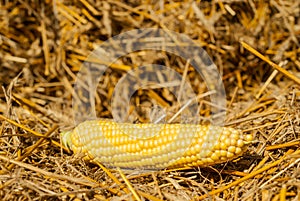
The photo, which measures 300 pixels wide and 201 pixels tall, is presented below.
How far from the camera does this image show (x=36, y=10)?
12.4 feet

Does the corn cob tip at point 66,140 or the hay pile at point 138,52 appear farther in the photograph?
the hay pile at point 138,52

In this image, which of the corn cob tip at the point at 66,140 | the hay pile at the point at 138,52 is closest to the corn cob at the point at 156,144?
the corn cob tip at the point at 66,140

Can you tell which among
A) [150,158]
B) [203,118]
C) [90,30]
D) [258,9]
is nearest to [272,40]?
[258,9]

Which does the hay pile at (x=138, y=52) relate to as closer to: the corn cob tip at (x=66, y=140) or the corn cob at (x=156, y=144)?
the corn cob tip at (x=66, y=140)

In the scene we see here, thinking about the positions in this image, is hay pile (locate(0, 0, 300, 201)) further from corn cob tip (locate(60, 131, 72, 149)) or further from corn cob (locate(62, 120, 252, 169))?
corn cob (locate(62, 120, 252, 169))

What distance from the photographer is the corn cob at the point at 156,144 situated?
7.77 ft

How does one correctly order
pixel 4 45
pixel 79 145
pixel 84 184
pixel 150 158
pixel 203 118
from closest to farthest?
pixel 84 184
pixel 150 158
pixel 79 145
pixel 203 118
pixel 4 45

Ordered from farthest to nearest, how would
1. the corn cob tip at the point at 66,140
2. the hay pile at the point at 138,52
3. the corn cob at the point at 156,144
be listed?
the hay pile at the point at 138,52
the corn cob tip at the point at 66,140
the corn cob at the point at 156,144

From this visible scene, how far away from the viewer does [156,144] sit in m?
2.51

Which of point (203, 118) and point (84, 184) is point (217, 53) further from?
point (84, 184)

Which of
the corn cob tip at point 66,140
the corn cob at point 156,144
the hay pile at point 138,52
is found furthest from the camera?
the hay pile at point 138,52

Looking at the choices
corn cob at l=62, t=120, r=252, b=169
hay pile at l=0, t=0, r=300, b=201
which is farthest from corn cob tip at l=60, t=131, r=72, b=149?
hay pile at l=0, t=0, r=300, b=201

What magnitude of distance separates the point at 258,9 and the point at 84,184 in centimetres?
229

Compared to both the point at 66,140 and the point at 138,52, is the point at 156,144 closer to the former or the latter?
the point at 66,140
